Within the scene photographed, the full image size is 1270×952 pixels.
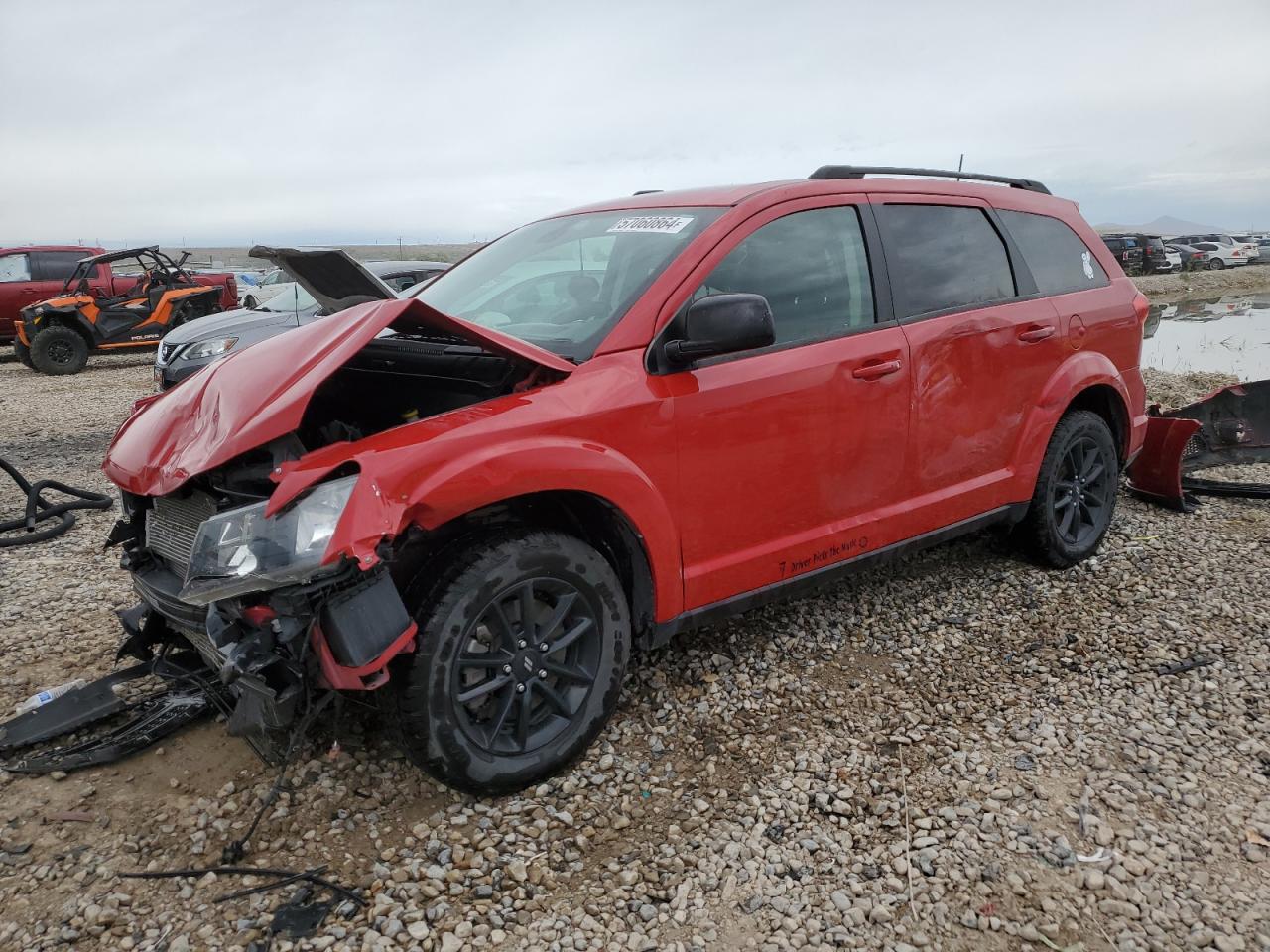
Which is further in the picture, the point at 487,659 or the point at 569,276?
the point at 569,276

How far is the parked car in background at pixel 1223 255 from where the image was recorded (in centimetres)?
3480

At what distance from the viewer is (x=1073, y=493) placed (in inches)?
173

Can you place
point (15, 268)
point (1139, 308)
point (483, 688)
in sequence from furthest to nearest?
point (15, 268) → point (1139, 308) → point (483, 688)

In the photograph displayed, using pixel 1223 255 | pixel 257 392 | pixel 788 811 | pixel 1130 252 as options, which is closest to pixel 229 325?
pixel 257 392

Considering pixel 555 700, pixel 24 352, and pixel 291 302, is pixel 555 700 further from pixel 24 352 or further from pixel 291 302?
pixel 24 352

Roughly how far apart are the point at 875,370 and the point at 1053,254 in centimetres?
164

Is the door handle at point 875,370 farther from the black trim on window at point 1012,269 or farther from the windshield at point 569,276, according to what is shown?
the windshield at point 569,276

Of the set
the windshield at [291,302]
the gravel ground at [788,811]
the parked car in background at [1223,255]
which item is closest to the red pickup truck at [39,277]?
the windshield at [291,302]

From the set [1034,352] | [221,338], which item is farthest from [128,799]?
[221,338]

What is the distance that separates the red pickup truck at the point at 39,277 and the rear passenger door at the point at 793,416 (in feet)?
47.1

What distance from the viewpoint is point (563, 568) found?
105 inches

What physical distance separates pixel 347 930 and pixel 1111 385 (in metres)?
4.11

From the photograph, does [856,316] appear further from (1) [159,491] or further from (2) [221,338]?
(2) [221,338]

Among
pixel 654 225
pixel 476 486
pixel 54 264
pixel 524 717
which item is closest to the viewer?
pixel 476 486
